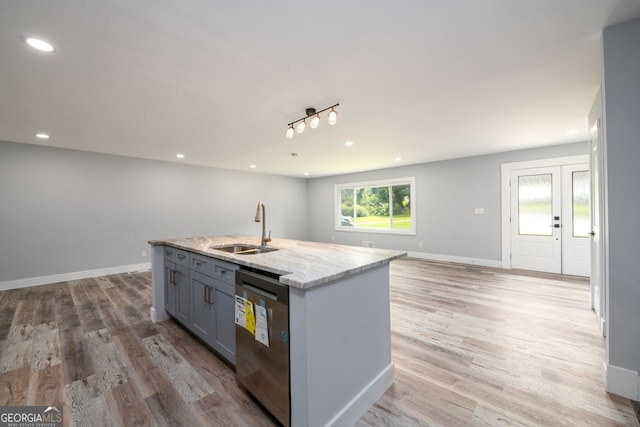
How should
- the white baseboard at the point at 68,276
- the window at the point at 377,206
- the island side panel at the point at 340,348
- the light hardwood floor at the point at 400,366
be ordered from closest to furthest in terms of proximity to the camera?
1. the island side panel at the point at 340,348
2. the light hardwood floor at the point at 400,366
3. the white baseboard at the point at 68,276
4. the window at the point at 377,206

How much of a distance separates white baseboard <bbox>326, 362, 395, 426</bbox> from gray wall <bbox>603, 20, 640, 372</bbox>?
1511mm

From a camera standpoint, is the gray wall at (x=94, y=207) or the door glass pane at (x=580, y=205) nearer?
the gray wall at (x=94, y=207)

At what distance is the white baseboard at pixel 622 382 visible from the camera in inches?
66.1

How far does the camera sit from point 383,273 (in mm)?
1901

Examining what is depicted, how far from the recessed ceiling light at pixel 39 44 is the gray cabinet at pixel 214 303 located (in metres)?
1.81

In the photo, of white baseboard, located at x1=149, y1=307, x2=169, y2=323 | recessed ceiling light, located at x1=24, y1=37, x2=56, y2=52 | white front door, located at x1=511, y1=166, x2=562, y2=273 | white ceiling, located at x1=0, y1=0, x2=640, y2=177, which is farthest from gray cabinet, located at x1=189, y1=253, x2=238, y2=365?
white front door, located at x1=511, y1=166, x2=562, y2=273

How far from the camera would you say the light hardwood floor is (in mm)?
1625

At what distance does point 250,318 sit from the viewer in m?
A: 1.66

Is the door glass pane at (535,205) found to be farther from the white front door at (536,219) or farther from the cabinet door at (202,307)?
the cabinet door at (202,307)

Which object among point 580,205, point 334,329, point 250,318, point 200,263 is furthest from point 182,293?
point 580,205

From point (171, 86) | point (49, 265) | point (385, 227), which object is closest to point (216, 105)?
point (171, 86)

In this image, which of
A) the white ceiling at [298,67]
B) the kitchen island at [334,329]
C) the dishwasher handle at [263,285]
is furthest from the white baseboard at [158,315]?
the white ceiling at [298,67]

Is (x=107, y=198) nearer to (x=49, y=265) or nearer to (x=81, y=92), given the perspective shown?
(x=49, y=265)

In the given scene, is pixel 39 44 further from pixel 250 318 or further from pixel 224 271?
pixel 250 318
